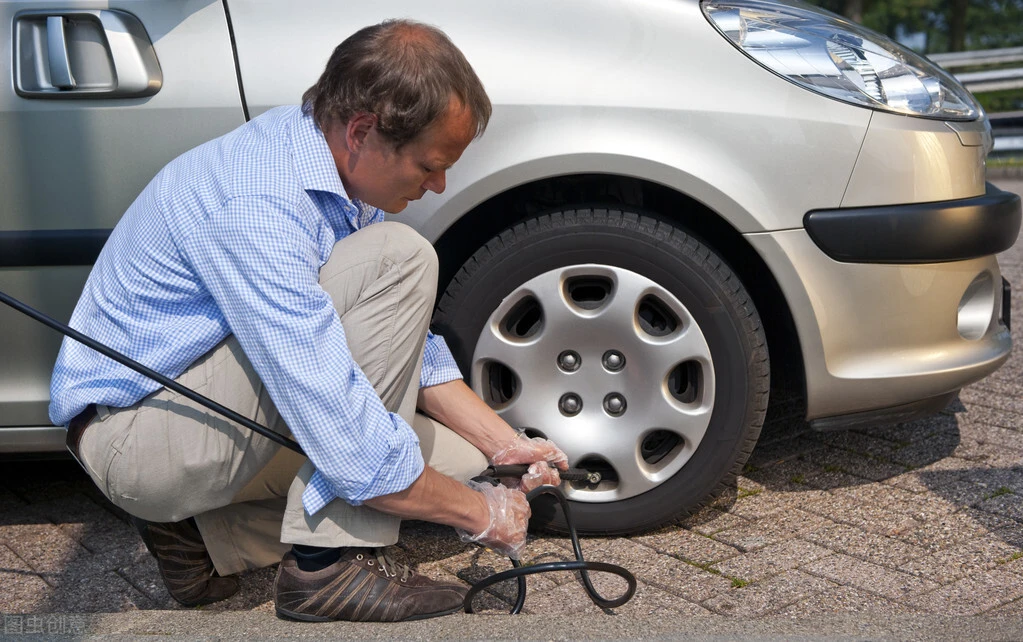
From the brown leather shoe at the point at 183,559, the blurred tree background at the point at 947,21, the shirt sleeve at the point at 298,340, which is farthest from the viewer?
the blurred tree background at the point at 947,21

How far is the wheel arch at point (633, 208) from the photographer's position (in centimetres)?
226

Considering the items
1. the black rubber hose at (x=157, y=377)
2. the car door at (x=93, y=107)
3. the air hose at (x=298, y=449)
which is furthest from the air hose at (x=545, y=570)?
the car door at (x=93, y=107)

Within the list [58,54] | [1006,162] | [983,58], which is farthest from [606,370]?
[983,58]

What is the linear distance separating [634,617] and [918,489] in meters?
0.95

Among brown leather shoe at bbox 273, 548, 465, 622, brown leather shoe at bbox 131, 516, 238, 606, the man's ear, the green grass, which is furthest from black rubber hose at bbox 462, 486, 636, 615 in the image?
the green grass

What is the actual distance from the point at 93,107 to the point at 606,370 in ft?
3.98

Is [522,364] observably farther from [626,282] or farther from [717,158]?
[717,158]

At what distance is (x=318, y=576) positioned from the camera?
187cm

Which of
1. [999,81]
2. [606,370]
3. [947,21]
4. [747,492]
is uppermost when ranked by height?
[606,370]

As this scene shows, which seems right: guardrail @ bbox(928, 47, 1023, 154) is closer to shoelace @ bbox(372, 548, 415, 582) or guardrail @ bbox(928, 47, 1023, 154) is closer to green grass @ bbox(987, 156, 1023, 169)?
green grass @ bbox(987, 156, 1023, 169)

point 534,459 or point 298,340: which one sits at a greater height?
point 298,340

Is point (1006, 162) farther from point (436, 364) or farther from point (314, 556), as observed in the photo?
point (314, 556)

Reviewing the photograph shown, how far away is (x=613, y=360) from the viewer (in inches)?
87.7

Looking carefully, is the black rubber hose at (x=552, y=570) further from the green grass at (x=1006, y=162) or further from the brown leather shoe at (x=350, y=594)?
the green grass at (x=1006, y=162)
